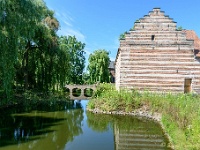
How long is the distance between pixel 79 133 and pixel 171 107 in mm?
4948

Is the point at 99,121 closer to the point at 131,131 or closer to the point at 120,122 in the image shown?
the point at 120,122

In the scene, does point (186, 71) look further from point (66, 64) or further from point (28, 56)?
point (28, 56)

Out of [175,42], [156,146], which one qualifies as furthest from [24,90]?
[156,146]

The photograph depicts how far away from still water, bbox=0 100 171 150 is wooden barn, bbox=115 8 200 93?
15.7ft

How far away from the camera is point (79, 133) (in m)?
12.4

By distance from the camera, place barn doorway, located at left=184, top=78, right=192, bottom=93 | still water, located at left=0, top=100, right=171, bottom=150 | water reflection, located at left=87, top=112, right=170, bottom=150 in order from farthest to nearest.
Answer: barn doorway, located at left=184, top=78, right=192, bottom=93 → water reflection, located at left=87, top=112, right=170, bottom=150 → still water, located at left=0, top=100, right=171, bottom=150

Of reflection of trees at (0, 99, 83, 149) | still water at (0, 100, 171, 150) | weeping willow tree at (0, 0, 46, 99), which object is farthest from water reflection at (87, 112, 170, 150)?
weeping willow tree at (0, 0, 46, 99)

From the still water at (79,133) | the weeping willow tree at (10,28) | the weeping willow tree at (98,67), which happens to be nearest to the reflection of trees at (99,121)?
the still water at (79,133)

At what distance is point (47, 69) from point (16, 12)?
36.1 ft

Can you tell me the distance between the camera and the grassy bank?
8926mm

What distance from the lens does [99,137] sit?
1160 cm

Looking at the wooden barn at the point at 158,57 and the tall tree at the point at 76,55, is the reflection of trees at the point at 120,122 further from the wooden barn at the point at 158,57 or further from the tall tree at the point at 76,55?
the tall tree at the point at 76,55

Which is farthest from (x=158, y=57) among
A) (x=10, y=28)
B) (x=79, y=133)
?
(x=10, y=28)

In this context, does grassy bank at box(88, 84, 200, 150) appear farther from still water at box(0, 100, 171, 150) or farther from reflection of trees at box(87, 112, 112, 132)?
reflection of trees at box(87, 112, 112, 132)
